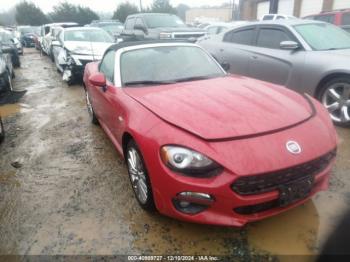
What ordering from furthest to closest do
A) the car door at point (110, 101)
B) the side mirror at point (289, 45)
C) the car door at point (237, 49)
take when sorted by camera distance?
the car door at point (237, 49) < the side mirror at point (289, 45) < the car door at point (110, 101)

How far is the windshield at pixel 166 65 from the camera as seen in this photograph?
3.63 meters

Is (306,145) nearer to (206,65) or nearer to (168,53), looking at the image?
(206,65)

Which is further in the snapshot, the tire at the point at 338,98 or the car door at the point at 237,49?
the car door at the point at 237,49

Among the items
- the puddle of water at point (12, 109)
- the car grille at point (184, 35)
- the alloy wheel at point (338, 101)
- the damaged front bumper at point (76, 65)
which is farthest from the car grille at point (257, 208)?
the car grille at point (184, 35)

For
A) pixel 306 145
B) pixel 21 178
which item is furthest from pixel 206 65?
pixel 21 178

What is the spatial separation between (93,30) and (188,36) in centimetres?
320

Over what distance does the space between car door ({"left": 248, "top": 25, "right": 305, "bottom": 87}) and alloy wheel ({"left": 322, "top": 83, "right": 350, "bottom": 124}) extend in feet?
1.83

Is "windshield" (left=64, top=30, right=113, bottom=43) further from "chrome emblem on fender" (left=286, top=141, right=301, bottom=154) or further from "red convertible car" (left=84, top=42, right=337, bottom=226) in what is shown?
"chrome emblem on fender" (left=286, top=141, right=301, bottom=154)

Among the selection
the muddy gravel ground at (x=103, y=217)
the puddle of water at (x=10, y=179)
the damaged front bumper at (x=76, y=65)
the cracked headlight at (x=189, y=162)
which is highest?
the cracked headlight at (x=189, y=162)

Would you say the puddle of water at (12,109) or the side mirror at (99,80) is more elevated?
the side mirror at (99,80)

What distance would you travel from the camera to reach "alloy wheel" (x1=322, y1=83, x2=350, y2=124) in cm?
459

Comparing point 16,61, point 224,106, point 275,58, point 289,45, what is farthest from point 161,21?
point 224,106

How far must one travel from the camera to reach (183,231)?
2.71 m

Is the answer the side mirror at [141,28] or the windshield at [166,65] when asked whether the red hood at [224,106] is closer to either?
the windshield at [166,65]
